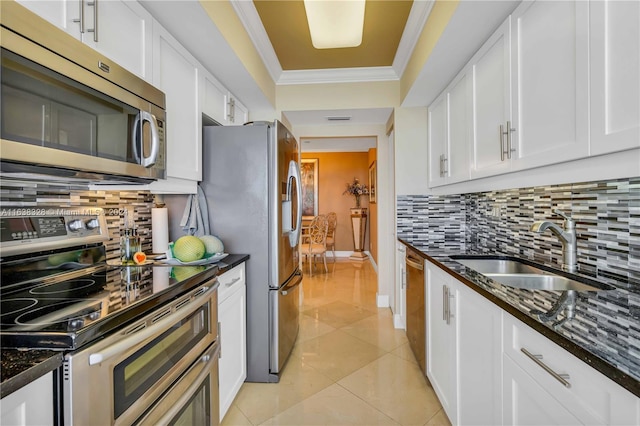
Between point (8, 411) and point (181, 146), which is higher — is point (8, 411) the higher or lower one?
the lower one

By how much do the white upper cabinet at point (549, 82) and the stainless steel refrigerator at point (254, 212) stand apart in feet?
4.59

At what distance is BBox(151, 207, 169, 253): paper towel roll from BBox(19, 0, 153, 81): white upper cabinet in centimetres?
82

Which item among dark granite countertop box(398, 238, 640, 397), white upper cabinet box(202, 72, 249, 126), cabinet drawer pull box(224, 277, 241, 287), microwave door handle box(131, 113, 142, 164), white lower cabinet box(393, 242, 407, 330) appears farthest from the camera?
white lower cabinet box(393, 242, 407, 330)

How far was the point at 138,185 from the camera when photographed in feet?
5.18

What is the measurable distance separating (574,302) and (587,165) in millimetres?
461

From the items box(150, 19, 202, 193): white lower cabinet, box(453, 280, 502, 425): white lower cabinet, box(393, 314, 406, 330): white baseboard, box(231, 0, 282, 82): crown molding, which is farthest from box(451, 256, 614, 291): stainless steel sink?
box(231, 0, 282, 82): crown molding

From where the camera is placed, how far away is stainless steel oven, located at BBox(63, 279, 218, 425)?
82cm

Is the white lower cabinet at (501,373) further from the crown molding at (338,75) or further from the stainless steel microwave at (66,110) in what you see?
the crown molding at (338,75)

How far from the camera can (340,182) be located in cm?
760

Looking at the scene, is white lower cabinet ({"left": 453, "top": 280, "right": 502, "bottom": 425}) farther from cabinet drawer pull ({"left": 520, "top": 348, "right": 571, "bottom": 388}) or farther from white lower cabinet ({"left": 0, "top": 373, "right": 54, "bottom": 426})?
white lower cabinet ({"left": 0, "top": 373, "right": 54, "bottom": 426})

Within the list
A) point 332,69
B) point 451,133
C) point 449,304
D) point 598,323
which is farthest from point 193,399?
point 332,69

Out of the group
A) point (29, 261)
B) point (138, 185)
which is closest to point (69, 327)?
point (29, 261)

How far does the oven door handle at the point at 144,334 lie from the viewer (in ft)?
2.82

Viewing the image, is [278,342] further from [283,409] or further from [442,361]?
[442,361]
